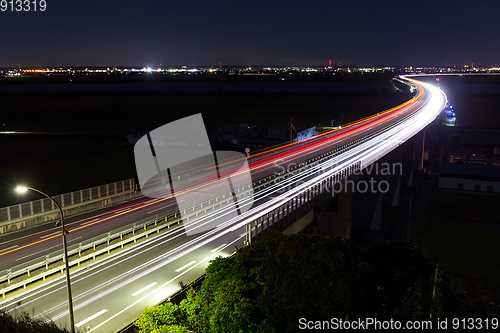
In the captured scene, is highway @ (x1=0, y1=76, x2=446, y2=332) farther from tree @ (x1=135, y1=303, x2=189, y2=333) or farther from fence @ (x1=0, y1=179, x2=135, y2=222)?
fence @ (x1=0, y1=179, x2=135, y2=222)

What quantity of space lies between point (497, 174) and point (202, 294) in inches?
1766

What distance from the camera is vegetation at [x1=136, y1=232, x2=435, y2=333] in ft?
40.0

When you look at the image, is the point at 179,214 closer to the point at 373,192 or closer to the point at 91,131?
the point at 373,192

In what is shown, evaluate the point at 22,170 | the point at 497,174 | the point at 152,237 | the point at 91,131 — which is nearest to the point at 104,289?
the point at 152,237

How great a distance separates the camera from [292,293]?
40.3 ft

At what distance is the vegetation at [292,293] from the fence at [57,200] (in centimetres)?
1317

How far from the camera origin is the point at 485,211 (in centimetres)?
4091

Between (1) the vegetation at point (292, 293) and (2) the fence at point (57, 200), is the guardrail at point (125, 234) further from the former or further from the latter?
(2) the fence at point (57, 200)
